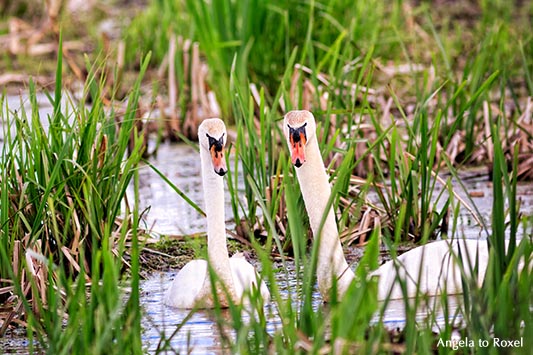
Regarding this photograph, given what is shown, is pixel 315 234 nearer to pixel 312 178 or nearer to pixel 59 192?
pixel 312 178

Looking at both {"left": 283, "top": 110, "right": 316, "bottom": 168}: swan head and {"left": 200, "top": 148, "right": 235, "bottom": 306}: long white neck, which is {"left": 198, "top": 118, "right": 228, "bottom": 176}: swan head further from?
{"left": 283, "top": 110, "right": 316, "bottom": 168}: swan head

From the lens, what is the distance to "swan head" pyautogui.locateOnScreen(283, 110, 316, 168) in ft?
14.7

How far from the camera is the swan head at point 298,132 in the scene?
4.47m

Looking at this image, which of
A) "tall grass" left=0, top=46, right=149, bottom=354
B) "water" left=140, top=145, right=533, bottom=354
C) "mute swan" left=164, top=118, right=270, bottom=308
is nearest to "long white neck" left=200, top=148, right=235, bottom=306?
"mute swan" left=164, top=118, right=270, bottom=308

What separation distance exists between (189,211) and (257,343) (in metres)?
3.15

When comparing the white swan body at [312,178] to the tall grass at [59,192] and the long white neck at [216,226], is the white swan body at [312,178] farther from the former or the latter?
the tall grass at [59,192]

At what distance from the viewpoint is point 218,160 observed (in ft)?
14.9

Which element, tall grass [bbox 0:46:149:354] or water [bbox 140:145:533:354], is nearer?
water [bbox 140:145:533:354]

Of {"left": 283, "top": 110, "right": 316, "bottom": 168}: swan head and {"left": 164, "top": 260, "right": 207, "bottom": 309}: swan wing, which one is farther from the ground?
{"left": 283, "top": 110, "right": 316, "bottom": 168}: swan head

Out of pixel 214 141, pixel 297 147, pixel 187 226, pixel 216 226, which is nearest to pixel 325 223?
pixel 297 147

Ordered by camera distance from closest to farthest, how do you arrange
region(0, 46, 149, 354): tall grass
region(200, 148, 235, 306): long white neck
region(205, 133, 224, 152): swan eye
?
1. region(0, 46, 149, 354): tall grass
2. region(200, 148, 235, 306): long white neck
3. region(205, 133, 224, 152): swan eye

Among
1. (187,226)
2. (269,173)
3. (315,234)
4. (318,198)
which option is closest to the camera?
(315,234)

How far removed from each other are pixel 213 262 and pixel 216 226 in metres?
0.17

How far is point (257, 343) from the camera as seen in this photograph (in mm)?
3162
